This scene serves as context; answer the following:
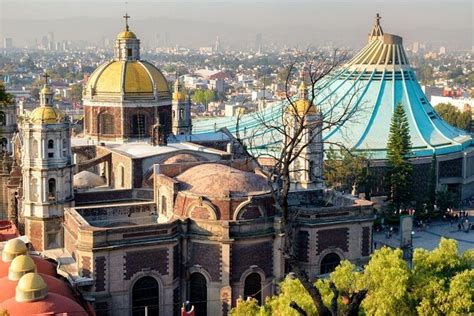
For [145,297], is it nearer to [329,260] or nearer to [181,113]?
[329,260]

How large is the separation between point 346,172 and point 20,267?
75.0ft

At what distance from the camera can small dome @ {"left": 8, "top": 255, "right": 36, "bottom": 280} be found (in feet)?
58.9

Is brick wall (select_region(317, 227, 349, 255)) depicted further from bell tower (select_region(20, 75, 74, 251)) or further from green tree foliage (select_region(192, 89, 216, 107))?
green tree foliage (select_region(192, 89, 216, 107))

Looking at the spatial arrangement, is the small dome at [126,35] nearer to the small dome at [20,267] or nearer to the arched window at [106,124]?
the arched window at [106,124]

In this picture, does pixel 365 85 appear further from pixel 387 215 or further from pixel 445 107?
pixel 445 107

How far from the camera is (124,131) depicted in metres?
29.9

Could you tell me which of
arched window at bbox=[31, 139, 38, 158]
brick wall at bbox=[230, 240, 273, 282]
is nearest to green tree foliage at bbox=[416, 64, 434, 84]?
arched window at bbox=[31, 139, 38, 158]

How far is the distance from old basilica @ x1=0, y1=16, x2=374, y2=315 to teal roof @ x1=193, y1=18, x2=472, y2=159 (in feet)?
Result: 47.6

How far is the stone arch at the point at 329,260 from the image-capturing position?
76.3ft

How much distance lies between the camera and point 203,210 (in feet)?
70.1

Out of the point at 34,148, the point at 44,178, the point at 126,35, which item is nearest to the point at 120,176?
the point at 44,178

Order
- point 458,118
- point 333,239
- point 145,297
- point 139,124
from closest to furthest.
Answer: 1. point 145,297
2. point 333,239
3. point 139,124
4. point 458,118

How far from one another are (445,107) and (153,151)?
49.0 m

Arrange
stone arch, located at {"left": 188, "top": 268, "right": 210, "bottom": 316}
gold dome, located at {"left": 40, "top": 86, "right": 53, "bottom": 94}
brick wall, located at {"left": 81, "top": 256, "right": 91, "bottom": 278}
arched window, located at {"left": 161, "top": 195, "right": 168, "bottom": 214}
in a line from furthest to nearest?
gold dome, located at {"left": 40, "top": 86, "right": 53, "bottom": 94} → arched window, located at {"left": 161, "top": 195, "right": 168, "bottom": 214} → stone arch, located at {"left": 188, "top": 268, "right": 210, "bottom": 316} → brick wall, located at {"left": 81, "top": 256, "right": 91, "bottom": 278}
